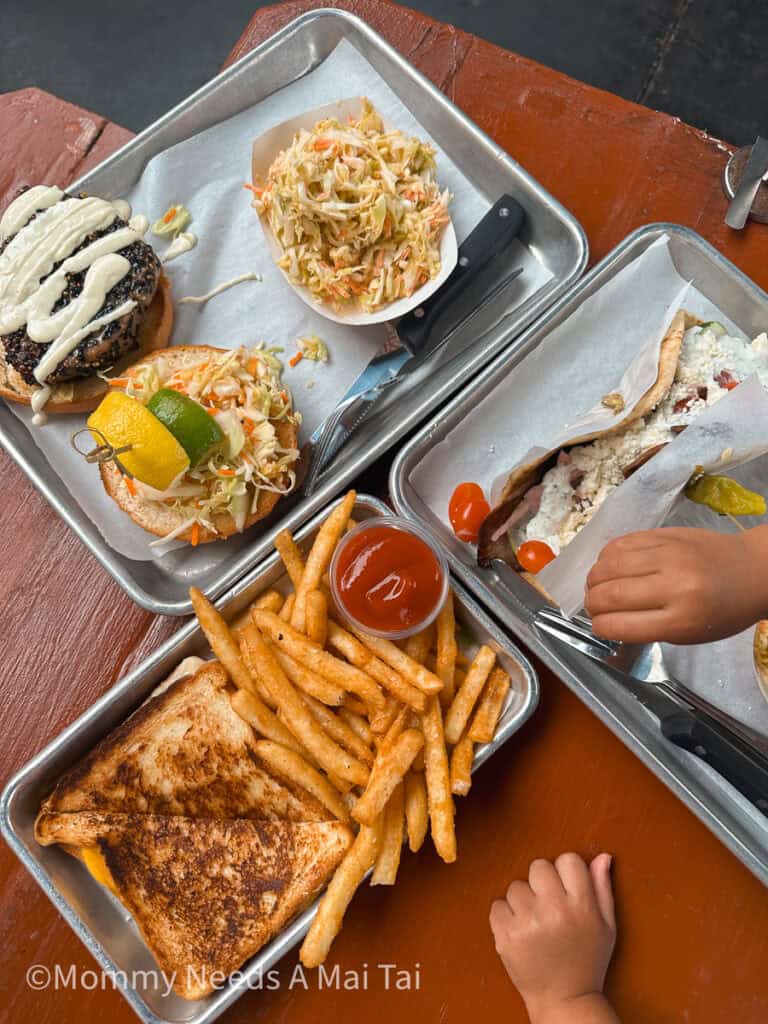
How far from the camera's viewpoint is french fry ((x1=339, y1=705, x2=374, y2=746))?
1.91 metres

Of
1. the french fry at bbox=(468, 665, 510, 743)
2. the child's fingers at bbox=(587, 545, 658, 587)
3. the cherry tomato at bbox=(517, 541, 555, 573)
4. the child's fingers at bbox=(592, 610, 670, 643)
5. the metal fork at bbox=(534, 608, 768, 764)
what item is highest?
the child's fingers at bbox=(587, 545, 658, 587)

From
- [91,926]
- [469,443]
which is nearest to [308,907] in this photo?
[91,926]

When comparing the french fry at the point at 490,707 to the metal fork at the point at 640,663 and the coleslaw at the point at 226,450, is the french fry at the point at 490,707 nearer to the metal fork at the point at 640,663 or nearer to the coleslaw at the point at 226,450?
the metal fork at the point at 640,663

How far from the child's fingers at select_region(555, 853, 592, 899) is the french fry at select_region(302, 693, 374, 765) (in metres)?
0.59

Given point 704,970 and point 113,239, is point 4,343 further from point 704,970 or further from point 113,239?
point 704,970

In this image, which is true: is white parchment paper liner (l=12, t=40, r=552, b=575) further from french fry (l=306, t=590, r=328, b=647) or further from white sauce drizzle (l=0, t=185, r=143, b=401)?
french fry (l=306, t=590, r=328, b=647)

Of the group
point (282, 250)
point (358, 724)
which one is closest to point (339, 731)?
point (358, 724)

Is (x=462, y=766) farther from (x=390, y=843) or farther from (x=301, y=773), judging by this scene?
(x=301, y=773)

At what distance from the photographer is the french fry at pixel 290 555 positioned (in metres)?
1.91

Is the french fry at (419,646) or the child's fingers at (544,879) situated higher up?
the french fry at (419,646)

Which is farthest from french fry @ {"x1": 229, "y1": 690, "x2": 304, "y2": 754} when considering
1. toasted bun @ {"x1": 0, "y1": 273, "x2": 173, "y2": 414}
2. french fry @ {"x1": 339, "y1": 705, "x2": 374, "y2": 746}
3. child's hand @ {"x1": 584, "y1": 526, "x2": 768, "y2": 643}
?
toasted bun @ {"x1": 0, "y1": 273, "x2": 173, "y2": 414}

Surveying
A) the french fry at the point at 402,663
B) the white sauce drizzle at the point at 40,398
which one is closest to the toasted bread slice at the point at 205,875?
the french fry at the point at 402,663

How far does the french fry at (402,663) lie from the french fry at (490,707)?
5.9 inches

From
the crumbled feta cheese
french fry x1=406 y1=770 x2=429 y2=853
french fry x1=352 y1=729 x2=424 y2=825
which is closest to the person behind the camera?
french fry x1=352 y1=729 x2=424 y2=825
